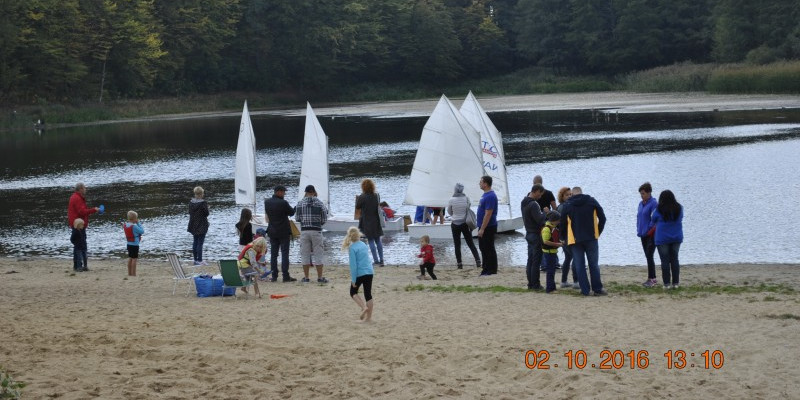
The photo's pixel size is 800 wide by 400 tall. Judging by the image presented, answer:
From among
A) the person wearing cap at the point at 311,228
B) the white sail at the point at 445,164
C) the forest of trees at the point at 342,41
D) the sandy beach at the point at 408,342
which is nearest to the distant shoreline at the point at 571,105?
the forest of trees at the point at 342,41

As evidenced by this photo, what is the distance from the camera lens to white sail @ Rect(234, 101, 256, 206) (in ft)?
94.5

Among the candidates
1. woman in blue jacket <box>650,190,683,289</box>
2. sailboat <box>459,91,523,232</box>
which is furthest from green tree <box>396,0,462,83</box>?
woman in blue jacket <box>650,190,683,289</box>

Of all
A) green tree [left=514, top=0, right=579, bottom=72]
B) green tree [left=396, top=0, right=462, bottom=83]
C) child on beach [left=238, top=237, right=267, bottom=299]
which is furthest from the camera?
green tree [left=396, top=0, right=462, bottom=83]

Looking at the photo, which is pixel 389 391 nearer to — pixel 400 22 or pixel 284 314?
pixel 284 314

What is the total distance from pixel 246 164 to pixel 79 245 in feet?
29.6

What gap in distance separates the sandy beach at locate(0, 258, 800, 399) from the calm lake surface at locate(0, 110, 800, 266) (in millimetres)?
6781

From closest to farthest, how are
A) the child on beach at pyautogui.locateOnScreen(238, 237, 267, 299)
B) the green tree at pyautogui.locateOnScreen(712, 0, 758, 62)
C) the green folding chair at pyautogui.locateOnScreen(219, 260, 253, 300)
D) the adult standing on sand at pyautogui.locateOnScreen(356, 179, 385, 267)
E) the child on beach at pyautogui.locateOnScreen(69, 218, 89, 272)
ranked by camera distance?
the green folding chair at pyautogui.locateOnScreen(219, 260, 253, 300)
the child on beach at pyautogui.locateOnScreen(238, 237, 267, 299)
the adult standing on sand at pyautogui.locateOnScreen(356, 179, 385, 267)
the child on beach at pyautogui.locateOnScreen(69, 218, 89, 272)
the green tree at pyautogui.locateOnScreen(712, 0, 758, 62)

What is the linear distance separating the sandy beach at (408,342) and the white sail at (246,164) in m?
12.0

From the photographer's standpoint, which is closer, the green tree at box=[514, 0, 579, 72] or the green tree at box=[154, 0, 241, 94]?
the green tree at box=[154, 0, 241, 94]

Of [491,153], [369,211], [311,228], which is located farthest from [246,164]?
[311,228]

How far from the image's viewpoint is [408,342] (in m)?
12.0

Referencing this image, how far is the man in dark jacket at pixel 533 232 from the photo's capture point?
622 inches

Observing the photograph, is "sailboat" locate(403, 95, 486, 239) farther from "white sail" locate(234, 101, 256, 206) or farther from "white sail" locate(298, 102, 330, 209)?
"white sail" locate(234, 101, 256, 206)

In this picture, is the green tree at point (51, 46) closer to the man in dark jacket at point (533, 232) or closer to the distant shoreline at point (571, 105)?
the distant shoreline at point (571, 105)
